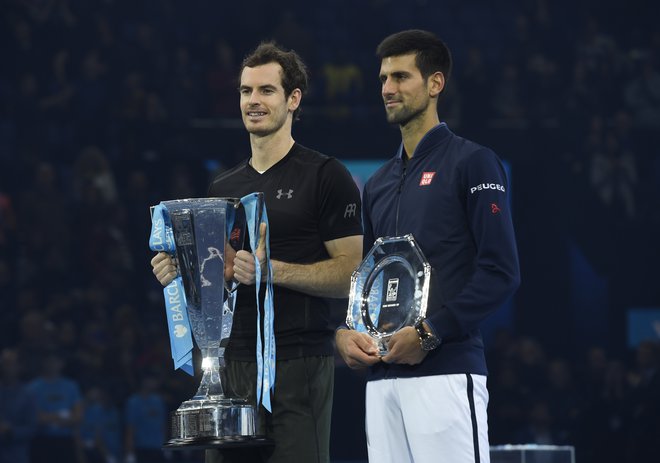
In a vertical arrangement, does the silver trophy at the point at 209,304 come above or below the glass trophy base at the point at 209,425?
above

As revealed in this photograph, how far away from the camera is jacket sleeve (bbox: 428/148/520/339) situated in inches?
105

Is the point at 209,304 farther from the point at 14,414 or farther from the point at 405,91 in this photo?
the point at 14,414

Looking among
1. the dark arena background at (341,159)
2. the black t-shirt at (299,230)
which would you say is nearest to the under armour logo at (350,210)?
the black t-shirt at (299,230)

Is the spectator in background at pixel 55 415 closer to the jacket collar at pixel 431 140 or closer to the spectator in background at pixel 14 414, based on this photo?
the spectator in background at pixel 14 414

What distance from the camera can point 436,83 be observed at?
296cm

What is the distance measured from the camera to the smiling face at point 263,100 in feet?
10.2

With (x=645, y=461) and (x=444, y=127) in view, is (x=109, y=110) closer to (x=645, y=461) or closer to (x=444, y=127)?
(x=645, y=461)

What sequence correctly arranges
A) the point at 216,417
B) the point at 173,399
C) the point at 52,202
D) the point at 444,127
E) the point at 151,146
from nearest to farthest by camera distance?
1. the point at 216,417
2. the point at 444,127
3. the point at 173,399
4. the point at 52,202
5. the point at 151,146

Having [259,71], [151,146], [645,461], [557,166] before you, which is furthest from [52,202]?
[259,71]

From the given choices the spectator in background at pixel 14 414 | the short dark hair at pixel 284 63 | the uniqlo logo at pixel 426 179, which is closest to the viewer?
the uniqlo logo at pixel 426 179

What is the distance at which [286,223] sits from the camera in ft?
10.1

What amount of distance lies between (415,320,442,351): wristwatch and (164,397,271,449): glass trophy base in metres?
0.51

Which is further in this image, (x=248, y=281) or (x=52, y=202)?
(x=52, y=202)

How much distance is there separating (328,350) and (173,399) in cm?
519
